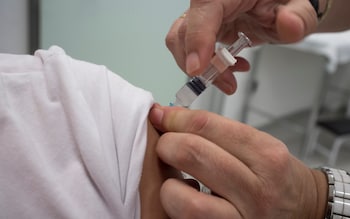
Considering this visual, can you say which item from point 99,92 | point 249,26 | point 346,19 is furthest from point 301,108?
point 99,92

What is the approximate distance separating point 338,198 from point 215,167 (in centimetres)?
33

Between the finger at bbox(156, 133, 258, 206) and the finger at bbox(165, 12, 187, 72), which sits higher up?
the finger at bbox(165, 12, 187, 72)

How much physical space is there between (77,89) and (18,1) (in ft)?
4.05

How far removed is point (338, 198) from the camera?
0.73 m

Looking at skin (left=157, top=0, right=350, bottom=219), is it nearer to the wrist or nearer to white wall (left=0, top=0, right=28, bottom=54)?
the wrist

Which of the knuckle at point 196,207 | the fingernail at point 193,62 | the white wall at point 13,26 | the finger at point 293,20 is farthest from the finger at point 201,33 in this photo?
the white wall at point 13,26

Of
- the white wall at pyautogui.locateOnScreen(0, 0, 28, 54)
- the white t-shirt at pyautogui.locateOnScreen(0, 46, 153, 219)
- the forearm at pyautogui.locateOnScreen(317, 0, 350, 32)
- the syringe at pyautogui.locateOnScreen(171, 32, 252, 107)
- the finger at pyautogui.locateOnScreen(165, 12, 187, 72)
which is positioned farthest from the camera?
the white wall at pyautogui.locateOnScreen(0, 0, 28, 54)

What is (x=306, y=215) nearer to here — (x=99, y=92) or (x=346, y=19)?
(x=99, y=92)

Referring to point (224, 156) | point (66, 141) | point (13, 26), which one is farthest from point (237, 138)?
point (13, 26)

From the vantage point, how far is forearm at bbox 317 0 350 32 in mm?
1001

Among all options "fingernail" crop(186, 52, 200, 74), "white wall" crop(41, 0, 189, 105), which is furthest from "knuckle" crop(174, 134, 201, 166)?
"white wall" crop(41, 0, 189, 105)

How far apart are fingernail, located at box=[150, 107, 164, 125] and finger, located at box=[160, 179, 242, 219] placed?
127 mm

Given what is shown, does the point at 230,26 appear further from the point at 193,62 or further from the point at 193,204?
the point at 193,204

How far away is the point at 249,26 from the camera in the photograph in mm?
851
